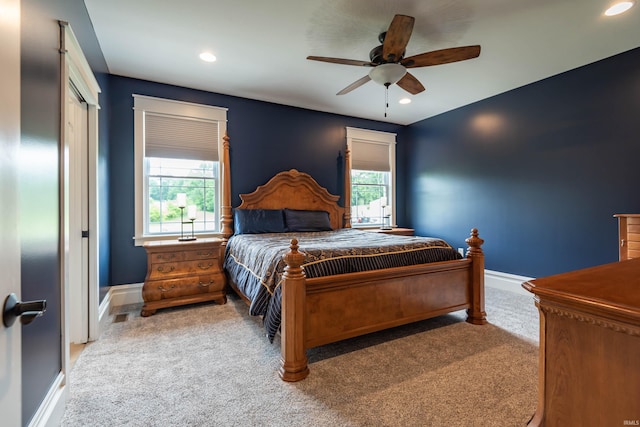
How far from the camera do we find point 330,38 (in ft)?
9.00

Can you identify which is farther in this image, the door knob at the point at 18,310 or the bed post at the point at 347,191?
Answer: the bed post at the point at 347,191

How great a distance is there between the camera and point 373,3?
7.36 ft

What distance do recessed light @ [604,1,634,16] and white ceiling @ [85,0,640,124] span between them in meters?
0.05

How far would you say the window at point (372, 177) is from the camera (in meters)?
5.23

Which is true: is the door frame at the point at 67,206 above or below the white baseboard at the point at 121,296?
above

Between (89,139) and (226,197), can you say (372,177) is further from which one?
(89,139)

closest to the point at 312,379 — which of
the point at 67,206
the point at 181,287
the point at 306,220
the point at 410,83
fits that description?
the point at 67,206

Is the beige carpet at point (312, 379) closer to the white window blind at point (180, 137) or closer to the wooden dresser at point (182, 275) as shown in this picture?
the wooden dresser at point (182, 275)

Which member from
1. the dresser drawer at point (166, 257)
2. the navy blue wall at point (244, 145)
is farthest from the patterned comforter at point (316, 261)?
the navy blue wall at point (244, 145)

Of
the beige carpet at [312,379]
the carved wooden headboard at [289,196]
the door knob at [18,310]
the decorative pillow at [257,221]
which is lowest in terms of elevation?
the beige carpet at [312,379]

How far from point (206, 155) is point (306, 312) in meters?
2.87

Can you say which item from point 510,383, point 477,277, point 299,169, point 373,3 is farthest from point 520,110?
point 510,383

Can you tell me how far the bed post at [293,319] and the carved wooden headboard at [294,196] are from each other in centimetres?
240

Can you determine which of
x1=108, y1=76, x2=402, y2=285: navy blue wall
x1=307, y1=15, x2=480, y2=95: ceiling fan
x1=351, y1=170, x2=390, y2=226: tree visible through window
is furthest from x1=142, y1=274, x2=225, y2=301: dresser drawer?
x1=351, y1=170, x2=390, y2=226: tree visible through window
